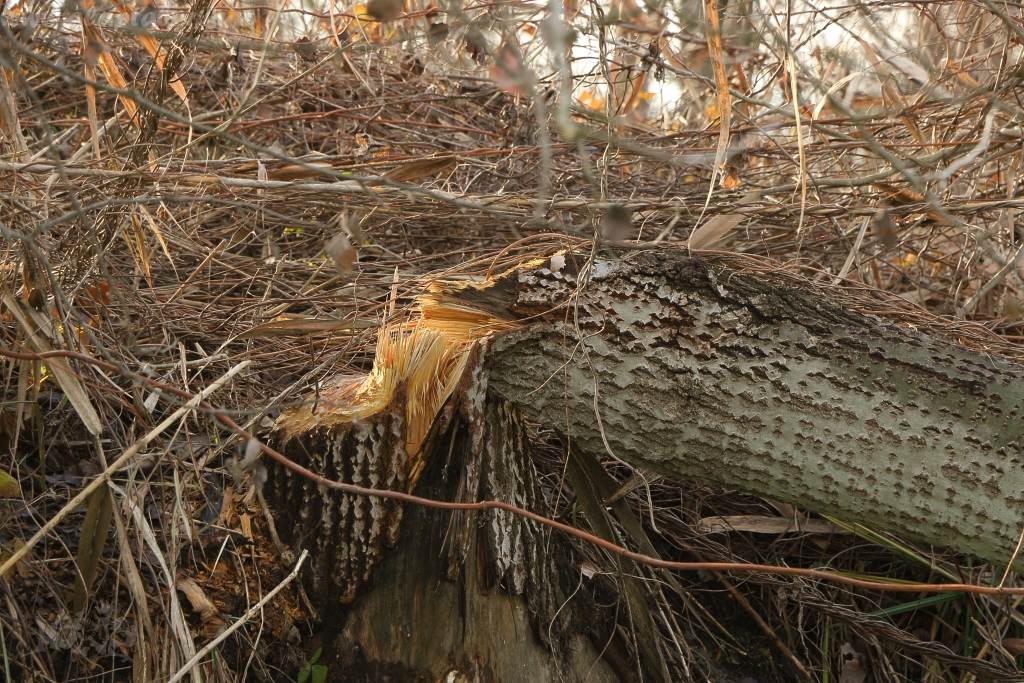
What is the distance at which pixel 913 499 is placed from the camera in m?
1.66

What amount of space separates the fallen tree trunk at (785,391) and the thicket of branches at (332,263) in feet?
0.59

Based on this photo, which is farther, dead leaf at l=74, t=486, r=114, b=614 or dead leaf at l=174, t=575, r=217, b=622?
dead leaf at l=174, t=575, r=217, b=622

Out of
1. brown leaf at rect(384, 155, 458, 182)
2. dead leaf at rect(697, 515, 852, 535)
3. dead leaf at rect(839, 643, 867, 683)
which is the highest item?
brown leaf at rect(384, 155, 458, 182)

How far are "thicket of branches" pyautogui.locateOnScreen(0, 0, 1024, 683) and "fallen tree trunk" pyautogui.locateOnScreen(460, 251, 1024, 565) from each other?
18 centimetres

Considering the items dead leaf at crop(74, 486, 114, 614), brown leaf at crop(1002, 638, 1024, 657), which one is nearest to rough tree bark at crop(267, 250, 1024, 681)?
dead leaf at crop(74, 486, 114, 614)

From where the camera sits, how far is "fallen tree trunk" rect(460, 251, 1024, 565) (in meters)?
1.63

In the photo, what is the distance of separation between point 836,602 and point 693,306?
4.28 feet

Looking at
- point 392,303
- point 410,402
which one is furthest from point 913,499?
point 392,303

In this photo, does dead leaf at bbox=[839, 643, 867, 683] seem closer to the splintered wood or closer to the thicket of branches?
the thicket of branches

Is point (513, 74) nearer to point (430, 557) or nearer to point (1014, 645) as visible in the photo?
point (430, 557)

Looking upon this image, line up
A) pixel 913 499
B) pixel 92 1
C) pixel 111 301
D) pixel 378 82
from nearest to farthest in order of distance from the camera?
pixel 913 499
pixel 92 1
pixel 111 301
pixel 378 82

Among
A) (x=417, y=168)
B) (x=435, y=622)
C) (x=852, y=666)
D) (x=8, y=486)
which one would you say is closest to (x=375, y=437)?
(x=435, y=622)

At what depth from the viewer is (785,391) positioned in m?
1.64

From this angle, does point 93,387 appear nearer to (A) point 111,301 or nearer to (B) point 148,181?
(A) point 111,301
